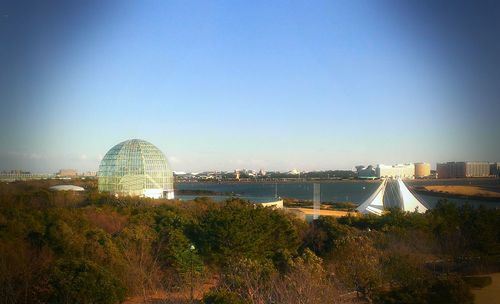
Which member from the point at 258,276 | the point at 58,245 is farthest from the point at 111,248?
the point at 258,276

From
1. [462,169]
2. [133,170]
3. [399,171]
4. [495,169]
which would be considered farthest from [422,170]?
[133,170]

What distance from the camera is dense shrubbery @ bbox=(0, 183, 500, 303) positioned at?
8.47 m

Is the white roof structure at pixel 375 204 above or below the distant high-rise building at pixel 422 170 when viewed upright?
below

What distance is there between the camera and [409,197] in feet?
78.4

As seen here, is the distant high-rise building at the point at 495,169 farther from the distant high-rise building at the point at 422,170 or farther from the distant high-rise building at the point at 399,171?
the distant high-rise building at the point at 399,171

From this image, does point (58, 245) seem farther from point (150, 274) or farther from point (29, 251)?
point (150, 274)

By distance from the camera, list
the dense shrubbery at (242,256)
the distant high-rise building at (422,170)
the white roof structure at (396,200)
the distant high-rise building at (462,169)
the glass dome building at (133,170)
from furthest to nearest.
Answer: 1. the distant high-rise building at (422,170)
2. the glass dome building at (133,170)
3. the white roof structure at (396,200)
4. the distant high-rise building at (462,169)
5. the dense shrubbery at (242,256)

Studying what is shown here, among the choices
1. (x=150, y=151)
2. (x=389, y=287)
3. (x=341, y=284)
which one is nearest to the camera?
(x=341, y=284)

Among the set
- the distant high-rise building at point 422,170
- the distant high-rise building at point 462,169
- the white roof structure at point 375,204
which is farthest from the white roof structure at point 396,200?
the distant high-rise building at point 422,170

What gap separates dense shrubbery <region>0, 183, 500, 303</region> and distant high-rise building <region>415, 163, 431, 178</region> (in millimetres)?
16174

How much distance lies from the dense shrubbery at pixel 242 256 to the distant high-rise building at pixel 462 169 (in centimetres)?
568

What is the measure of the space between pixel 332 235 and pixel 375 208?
10.5m

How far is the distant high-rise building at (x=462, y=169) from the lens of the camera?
67.5 feet

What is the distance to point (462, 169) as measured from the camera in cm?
2356
